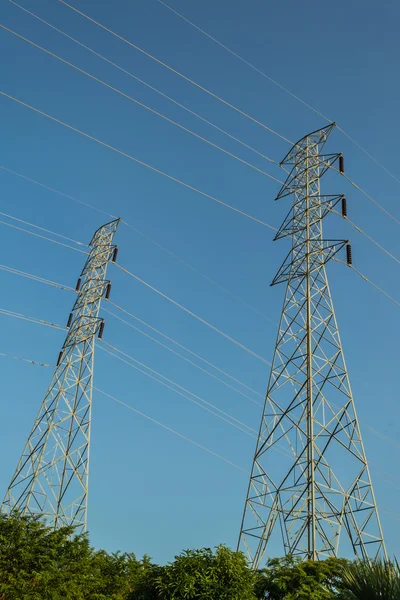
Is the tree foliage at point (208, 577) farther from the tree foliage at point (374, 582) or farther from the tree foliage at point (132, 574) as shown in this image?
the tree foliage at point (374, 582)

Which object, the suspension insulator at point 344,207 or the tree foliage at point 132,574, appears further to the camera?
the suspension insulator at point 344,207

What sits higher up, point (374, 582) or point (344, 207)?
point (344, 207)

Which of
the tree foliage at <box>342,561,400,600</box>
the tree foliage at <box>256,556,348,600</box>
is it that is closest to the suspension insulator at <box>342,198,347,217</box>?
the tree foliage at <box>256,556,348,600</box>

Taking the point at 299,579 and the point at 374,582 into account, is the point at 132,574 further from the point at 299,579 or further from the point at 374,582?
the point at 374,582

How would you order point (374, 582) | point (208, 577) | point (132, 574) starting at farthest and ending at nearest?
point (132, 574)
point (208, 577)
point (374, 582)

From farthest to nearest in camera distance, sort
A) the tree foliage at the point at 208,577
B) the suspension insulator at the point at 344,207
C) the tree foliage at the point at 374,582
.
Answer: the suspension insulator at the point at 344,207 < the tree foliage at the point at 208,577 < the tree foliage at the point at 374,582

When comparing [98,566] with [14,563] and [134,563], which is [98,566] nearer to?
[134,563]

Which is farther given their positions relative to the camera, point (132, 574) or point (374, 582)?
point (132, 574)

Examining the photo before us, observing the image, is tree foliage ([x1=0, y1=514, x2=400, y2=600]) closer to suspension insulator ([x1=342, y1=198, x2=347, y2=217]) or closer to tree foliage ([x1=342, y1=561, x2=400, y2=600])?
tree foliage ([x1=342, y1=561, x2=400, y2=600])

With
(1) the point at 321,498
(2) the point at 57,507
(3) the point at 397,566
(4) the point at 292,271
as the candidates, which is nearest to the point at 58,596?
(2) the point at 57,507

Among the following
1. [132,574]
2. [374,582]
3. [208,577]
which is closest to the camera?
[374,582]

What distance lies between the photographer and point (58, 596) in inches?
779

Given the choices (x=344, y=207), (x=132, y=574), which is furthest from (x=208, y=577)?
(x=344, y=207)

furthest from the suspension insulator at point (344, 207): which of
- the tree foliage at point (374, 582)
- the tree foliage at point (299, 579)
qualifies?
the tree foliage at point (374, 582)
